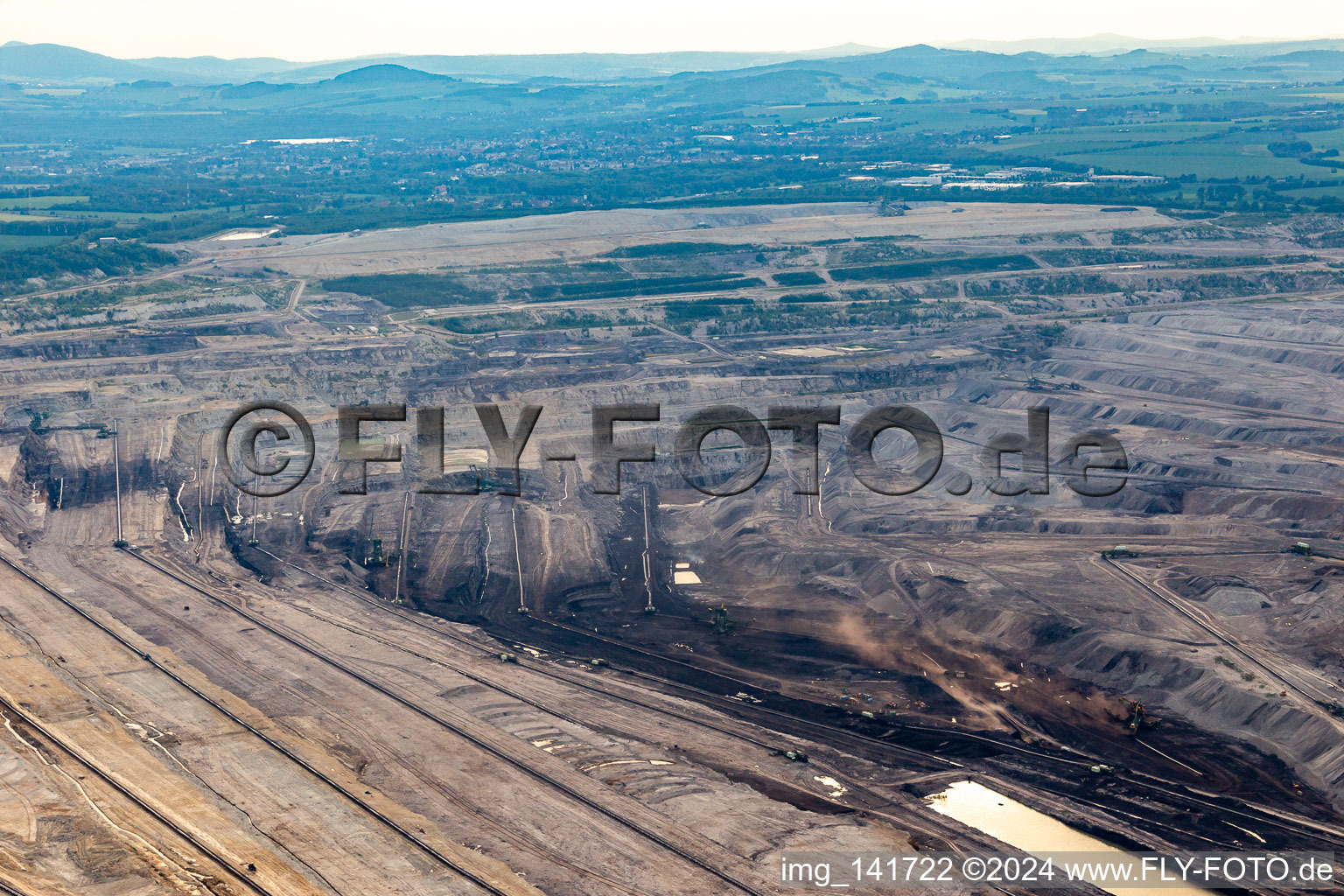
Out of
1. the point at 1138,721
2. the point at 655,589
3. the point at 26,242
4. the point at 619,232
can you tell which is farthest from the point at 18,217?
the point at 1138,721

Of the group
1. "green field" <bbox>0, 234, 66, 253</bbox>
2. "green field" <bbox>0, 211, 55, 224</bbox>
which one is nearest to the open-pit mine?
"green field" <bbox>0, 234, 66, 253</bbox>

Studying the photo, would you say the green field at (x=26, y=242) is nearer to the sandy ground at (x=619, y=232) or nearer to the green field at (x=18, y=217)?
the sandy ground at (x=619, y=232)

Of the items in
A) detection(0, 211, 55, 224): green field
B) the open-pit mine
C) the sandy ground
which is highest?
detection(0, 211, 55, 224): green field

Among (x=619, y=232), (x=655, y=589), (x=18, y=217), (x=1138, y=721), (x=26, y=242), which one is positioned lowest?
(x=1138, y=721)

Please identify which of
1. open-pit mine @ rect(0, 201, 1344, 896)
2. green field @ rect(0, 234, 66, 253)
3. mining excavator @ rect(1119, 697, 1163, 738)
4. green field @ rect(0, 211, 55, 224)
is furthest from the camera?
green field @ rect(0, 211, 55, 224)

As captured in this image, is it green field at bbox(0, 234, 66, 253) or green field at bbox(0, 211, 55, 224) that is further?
green field at bbox(0, 211, 55, 224)

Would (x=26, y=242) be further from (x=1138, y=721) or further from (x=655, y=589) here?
(x=1138, y=721)

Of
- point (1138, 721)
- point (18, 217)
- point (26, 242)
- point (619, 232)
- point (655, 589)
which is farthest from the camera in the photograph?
point (18, 217)

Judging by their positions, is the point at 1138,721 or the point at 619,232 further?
the point at 619,232

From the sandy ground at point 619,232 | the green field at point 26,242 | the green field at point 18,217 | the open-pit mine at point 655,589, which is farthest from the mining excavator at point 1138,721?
the green field at point 18,217

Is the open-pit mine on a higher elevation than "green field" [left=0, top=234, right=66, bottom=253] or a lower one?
lower

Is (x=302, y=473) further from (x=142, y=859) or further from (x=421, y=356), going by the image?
(x=142, y=859)

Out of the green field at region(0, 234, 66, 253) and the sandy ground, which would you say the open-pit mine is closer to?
the sandy ground
